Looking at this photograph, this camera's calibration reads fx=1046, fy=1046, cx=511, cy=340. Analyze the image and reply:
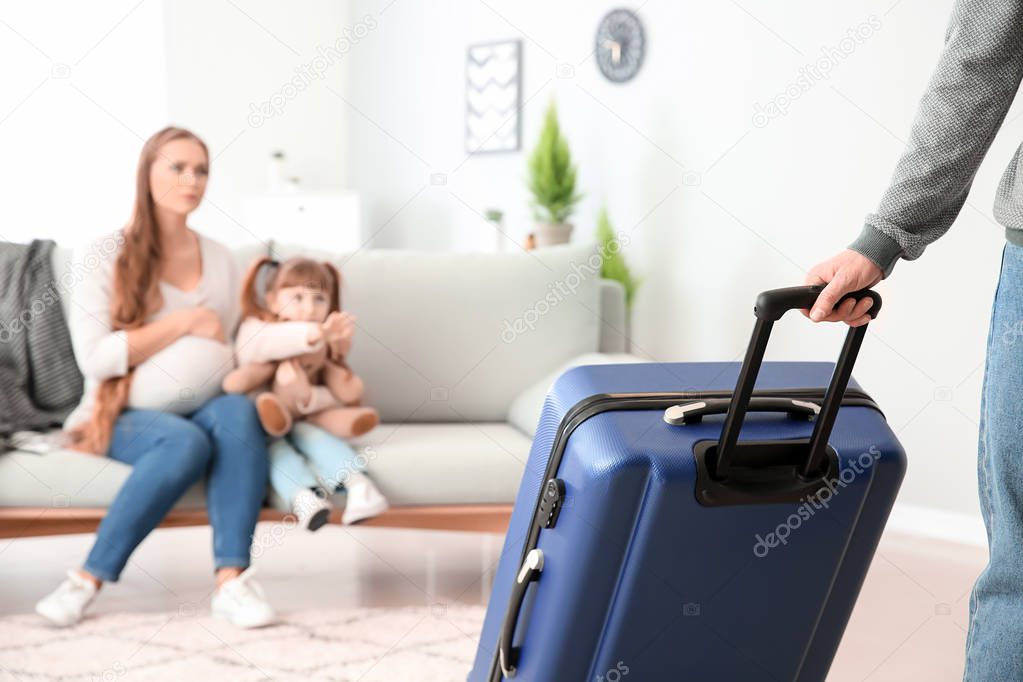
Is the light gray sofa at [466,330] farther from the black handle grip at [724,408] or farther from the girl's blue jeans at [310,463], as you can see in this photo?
the black handle grip at [724,408]

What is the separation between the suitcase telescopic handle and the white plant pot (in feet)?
9.88

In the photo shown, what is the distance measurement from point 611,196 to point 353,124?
191cm

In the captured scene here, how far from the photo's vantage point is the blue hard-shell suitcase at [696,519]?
1.02 metres

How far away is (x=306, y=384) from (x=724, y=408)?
57.6 inches

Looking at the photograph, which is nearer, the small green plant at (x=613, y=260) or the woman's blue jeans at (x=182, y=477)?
the woman's blue jeans at (x=182, y=477)

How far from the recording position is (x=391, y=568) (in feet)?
8.58

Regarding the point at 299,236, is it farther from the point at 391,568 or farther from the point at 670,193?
the point at 391,568

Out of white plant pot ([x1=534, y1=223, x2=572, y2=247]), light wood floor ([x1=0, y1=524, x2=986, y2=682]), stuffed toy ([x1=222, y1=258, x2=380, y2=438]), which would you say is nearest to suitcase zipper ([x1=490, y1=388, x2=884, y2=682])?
light wood floor ([x1=0, y1=524, x2=986, y2=682])

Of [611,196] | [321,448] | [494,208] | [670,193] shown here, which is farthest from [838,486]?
[494,208]

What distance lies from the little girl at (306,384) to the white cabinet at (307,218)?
2407 millimetres

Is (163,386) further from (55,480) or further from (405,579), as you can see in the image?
(405,579)

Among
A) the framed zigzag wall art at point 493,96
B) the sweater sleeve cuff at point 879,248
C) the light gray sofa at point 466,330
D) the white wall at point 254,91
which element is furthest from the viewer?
the white wall at point 254,91

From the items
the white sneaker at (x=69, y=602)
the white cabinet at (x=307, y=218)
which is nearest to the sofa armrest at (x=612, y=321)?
the white sneaker at (x=69, y=602)

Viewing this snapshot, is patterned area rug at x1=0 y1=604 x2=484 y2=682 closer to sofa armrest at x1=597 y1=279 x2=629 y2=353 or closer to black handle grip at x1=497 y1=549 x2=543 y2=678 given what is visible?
black handle grip at x1=497 y1=549 x2=543 y2=678
